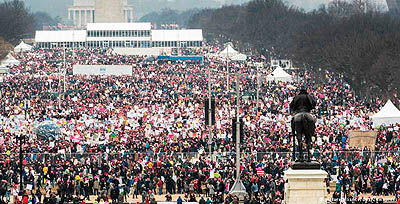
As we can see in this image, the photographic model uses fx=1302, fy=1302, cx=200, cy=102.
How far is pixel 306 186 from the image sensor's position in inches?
1229

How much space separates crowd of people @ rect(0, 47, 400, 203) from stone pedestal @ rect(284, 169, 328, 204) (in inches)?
289

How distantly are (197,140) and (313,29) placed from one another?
3269 inches

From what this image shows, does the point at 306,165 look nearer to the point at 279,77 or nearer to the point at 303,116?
the point at 303,116

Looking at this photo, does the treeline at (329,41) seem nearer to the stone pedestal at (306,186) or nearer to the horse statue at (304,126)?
the horse statue at (304,126)

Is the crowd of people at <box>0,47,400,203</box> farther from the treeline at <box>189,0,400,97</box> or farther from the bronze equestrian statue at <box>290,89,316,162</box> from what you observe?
the bronze equestrian statue at <box>290,89,316,162</box>

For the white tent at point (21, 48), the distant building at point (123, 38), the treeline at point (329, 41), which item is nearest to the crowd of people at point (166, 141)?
the treeline at point (329, 41)

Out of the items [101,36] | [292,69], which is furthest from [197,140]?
[101,36]

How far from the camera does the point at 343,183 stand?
4931 cm

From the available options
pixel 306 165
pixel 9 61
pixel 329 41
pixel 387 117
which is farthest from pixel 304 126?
pixel 9 61

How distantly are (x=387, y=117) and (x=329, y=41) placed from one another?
5539 centimetres

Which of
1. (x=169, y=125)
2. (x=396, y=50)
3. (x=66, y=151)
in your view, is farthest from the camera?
(x=396, y=50)

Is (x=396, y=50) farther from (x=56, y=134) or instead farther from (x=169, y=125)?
(x=56, y=134)

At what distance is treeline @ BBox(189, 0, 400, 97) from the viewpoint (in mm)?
99812

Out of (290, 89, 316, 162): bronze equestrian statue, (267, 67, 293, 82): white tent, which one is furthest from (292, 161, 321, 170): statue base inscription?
(267, 67, 293, 82): white tent
